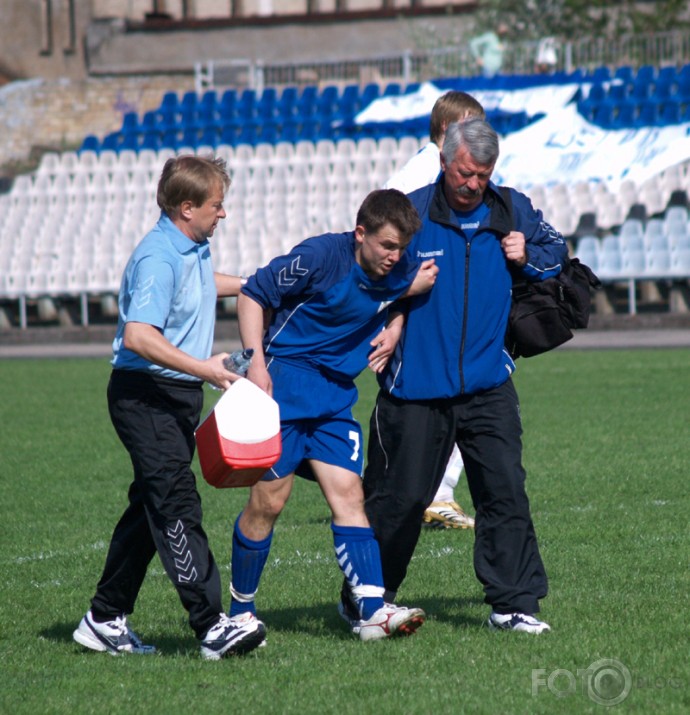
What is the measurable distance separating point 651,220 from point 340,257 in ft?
60.4

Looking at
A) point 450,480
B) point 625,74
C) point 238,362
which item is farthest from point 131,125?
point 238,362

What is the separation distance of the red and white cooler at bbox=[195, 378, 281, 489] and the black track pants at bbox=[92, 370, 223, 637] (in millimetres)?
191

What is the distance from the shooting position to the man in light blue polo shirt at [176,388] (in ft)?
16.7

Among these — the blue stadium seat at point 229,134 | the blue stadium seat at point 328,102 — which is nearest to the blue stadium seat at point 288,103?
the blue stadium seat at point 328,102

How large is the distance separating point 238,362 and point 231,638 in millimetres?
1047

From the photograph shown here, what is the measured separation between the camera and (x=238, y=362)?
16.3 feet

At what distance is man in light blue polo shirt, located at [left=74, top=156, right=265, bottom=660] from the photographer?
16.7 feet

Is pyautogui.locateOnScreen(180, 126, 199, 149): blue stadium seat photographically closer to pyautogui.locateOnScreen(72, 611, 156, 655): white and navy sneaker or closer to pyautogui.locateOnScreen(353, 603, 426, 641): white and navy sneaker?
pyautogui.locateOnScreen(72, 611, 156, 655): white and navy sneaker

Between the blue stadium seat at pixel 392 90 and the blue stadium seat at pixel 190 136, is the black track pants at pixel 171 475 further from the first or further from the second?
the blue stadium seat at pixel 190 136

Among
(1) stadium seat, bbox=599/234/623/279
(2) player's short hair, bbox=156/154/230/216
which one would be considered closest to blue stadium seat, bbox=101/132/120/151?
(1) stadium seat, bbox=599/234/623/279

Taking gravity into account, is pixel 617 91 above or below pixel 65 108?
below

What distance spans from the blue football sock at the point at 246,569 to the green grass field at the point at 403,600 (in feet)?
0.72

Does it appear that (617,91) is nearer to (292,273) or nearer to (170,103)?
(170,103)

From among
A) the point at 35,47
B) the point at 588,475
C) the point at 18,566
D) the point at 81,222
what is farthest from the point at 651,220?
the point at 35,47
